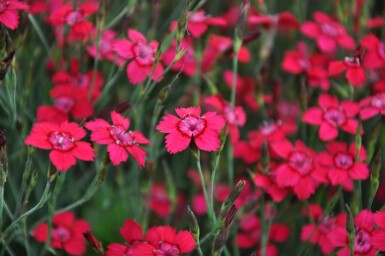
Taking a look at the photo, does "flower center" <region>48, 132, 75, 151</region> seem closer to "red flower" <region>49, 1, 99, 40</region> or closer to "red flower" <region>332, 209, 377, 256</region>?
"red flower" <region>49, 1, 99, 40</region>

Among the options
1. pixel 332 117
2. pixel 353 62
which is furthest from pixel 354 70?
pixel 332 117

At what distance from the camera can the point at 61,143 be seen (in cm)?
123

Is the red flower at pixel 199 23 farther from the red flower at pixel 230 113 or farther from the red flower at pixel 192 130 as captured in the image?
the red flower at pixel 192 130

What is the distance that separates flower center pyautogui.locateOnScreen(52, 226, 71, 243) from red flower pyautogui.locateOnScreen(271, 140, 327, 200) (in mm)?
541

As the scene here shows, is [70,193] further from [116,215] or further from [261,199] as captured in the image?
[261,199]

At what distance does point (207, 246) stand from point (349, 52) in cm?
100

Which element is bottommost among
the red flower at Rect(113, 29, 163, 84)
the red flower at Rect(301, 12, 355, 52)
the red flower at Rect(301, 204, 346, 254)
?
the red flower at Rect(301, 204, 346, 254)

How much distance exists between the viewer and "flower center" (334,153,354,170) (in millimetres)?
1427

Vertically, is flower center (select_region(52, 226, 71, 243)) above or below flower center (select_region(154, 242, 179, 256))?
below

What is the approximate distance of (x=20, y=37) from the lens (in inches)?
56.3

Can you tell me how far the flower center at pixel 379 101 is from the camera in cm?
143

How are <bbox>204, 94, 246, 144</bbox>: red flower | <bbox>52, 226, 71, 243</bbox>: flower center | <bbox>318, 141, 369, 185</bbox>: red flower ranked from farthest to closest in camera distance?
<bbox>204, 94, 246, 144</bbox>: red flower < <bbox>52, 226, 71, 243</bbox>: flower center < <bbox>318, 141, 369, 185</bbox>: red flower

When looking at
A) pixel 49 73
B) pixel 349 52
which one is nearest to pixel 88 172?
pixel 49 73

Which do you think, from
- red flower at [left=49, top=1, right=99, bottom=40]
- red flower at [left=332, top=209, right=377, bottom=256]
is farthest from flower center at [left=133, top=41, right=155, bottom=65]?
red flower at [left=332, top=209, right=377, bottom=256]
